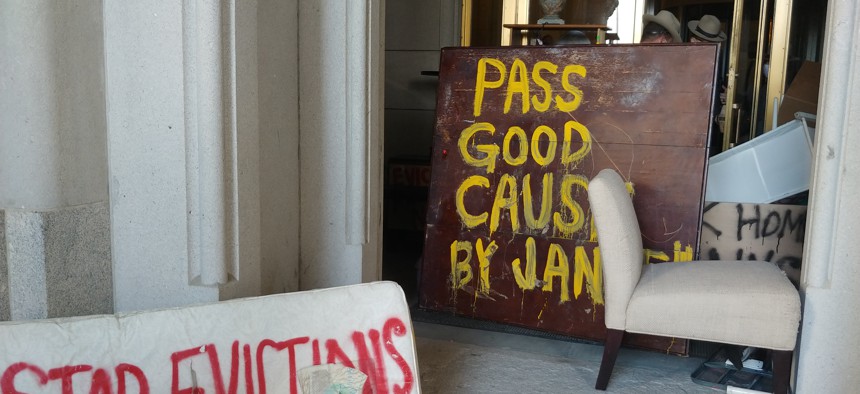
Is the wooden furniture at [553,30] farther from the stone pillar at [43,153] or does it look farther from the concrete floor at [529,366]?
the stone pillar at [43,153]

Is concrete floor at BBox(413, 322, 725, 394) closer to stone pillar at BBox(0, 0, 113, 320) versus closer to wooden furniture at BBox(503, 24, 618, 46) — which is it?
stone pillar at BBox(0, 0, 113, 320)

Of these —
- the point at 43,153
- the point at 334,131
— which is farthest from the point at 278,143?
the point at 43,153

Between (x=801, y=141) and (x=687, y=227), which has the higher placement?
(x=801, y=141)

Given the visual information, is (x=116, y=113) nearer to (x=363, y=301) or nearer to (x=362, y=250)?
(x=363, y=301)

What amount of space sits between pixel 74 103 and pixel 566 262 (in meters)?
2.02

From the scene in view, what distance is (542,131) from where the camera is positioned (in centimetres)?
325

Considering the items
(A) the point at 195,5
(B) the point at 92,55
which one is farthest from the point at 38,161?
(A) the point at 195,5

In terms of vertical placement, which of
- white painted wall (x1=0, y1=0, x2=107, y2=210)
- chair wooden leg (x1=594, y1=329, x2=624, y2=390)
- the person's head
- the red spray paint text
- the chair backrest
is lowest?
chair wooden leg (x1=594, y1=329, x2=624, y2=390)

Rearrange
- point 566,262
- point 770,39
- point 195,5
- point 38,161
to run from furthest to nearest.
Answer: point 770,39 → point 566,262 → point 195,5 → point 38,161

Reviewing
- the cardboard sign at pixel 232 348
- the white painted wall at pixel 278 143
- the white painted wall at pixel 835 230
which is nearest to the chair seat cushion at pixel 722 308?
the white painted wall at pixel 835 230

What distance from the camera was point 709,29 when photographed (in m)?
5.14

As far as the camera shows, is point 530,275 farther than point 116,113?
Yes

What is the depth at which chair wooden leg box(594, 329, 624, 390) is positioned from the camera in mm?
2637

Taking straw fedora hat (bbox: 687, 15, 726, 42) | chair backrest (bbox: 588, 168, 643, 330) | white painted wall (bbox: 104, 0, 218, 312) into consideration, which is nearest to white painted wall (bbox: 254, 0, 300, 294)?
white painted wall (bbox: 104, 0, 218, 312)
